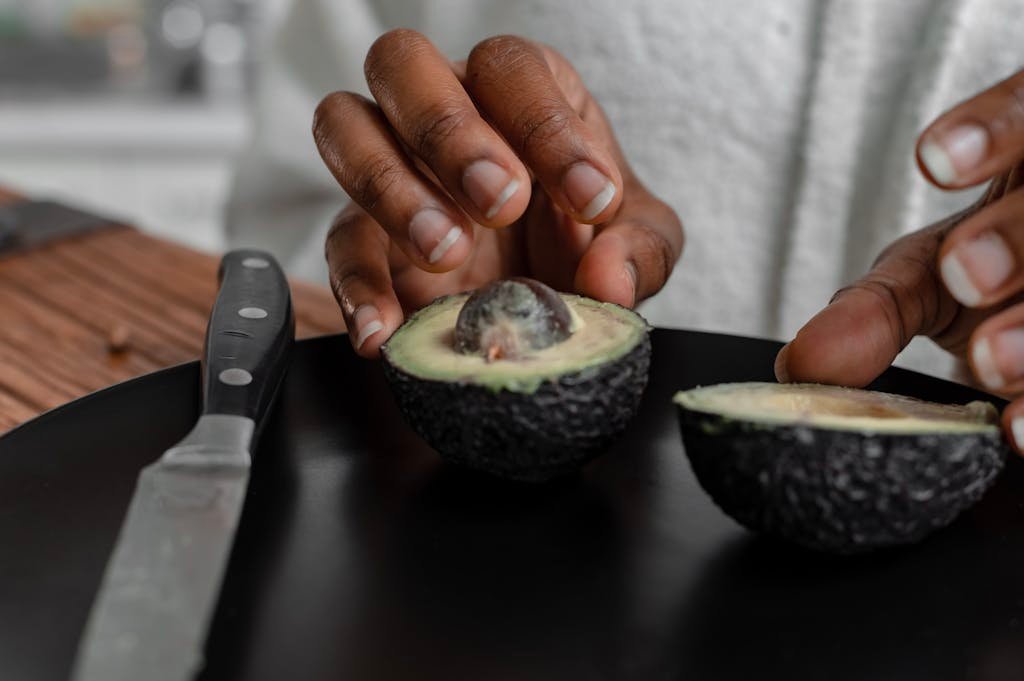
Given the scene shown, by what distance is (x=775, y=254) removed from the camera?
1481 mm

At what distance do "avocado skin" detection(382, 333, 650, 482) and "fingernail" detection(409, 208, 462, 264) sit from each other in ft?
0.37

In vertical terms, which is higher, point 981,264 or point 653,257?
point 981,264

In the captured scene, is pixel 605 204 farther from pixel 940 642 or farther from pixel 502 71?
pixel 940 642

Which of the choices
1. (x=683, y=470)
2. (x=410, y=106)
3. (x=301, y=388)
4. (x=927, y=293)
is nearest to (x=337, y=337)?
(x=301, y=388)

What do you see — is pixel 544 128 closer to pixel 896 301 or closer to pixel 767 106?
pixel 896 301

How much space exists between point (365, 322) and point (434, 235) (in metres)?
0.08

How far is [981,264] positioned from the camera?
2.19ft

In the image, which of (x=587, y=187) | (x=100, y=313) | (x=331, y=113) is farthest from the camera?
(x=100, y=313)

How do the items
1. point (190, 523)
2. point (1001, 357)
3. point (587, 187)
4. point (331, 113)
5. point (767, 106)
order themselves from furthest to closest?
point (767, 106) < point (331, 113) < point (587, 187) < point (1001, 357) < point (190, 523)

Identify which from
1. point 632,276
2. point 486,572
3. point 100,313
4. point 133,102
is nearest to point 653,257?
point 632,276

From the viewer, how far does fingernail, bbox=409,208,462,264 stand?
73 centimetres

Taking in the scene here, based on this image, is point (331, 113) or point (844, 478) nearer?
point (844, 478)

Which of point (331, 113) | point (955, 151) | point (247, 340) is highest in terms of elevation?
point (955, 151)

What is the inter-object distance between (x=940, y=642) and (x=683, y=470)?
0.19 metres
